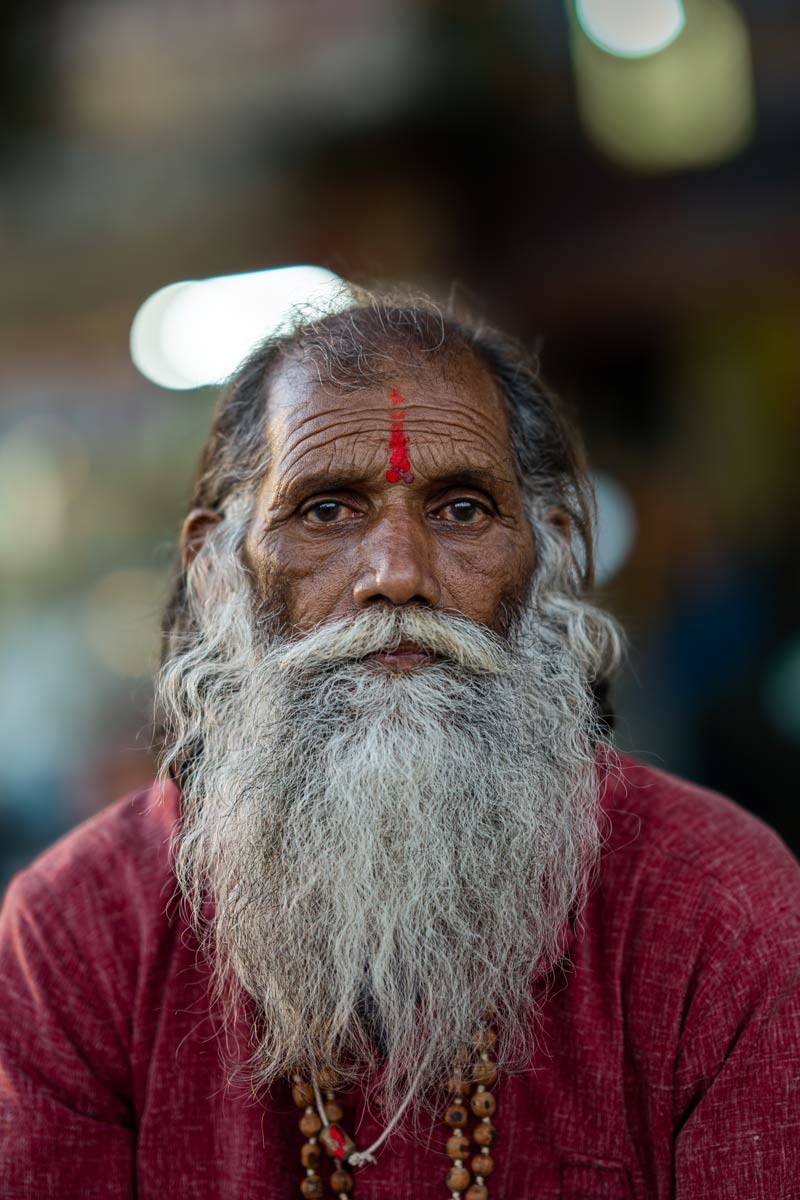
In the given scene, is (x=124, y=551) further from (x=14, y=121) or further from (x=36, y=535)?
(x=14, y=121)

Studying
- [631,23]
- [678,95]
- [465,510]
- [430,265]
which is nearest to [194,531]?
[465,510]

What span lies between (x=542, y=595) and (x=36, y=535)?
438 cm

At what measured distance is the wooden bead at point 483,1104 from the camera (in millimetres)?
1721

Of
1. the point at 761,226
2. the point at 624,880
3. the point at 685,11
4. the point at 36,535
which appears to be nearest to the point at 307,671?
the point at 624,880

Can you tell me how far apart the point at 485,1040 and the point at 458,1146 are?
17 centimetres

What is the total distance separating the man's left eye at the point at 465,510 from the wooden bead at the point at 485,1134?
3.46 feet

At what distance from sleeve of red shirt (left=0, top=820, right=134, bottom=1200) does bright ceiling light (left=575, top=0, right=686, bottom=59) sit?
360cm

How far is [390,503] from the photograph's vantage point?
1853 millimetres

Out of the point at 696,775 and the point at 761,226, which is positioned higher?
the point at 761,226

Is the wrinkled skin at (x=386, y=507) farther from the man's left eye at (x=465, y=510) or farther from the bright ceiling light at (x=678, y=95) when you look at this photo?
the bright ceiling light at (x=678, y=95)

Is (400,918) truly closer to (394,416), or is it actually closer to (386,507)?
(386,507)

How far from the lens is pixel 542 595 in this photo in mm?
2076

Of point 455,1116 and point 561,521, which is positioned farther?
point 561,521

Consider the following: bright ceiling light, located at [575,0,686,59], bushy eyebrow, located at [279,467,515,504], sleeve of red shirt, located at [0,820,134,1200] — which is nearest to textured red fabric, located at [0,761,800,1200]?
sleeve of red shirt, located at [0,820,134,1200]
